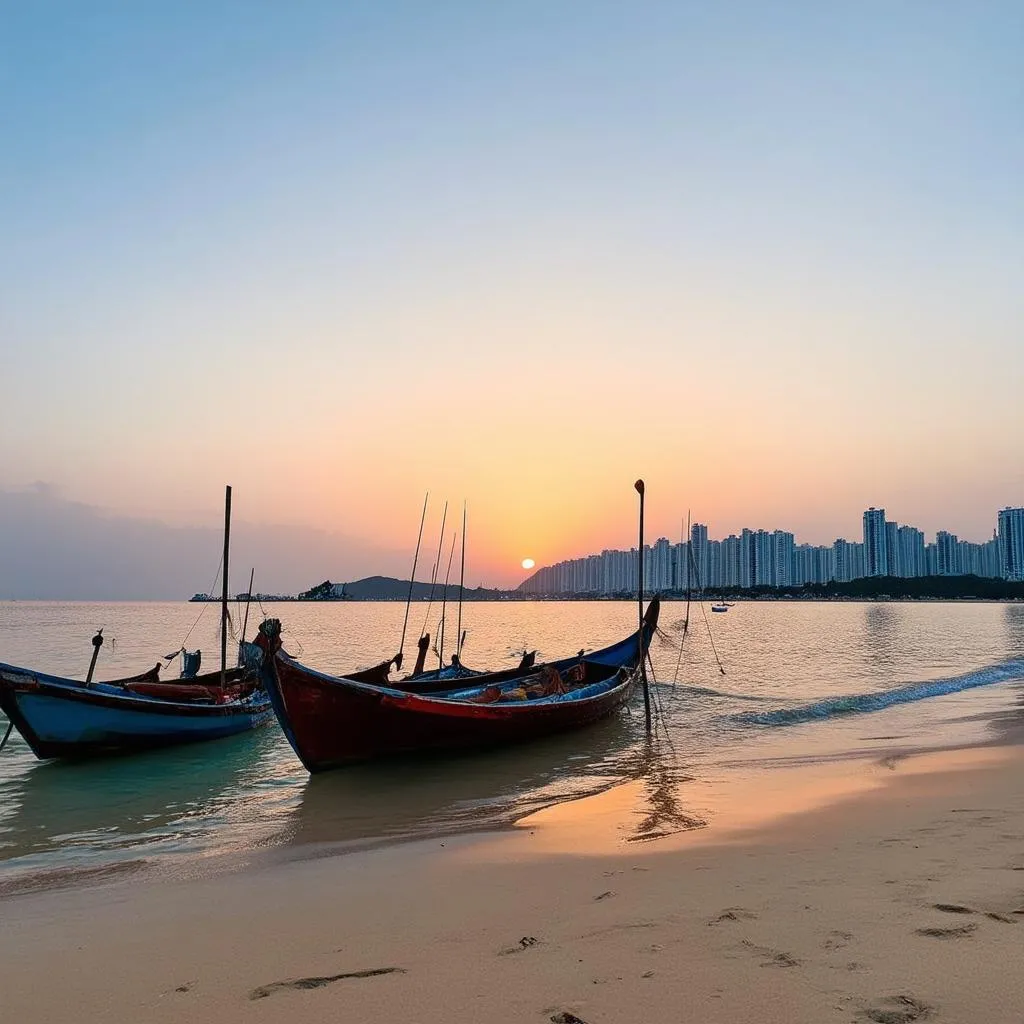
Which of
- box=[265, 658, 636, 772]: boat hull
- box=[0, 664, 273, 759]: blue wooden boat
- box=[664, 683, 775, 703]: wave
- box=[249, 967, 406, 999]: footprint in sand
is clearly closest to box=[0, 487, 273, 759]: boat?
box=[0, 664, 273, 759]: blue wooden boat

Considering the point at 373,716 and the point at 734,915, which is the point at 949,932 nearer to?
the point at 734,915

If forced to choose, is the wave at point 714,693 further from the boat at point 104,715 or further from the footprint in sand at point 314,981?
the footprint in sand at point 314,981

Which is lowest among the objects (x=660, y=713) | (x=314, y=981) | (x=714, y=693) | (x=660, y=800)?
(x=714, y=693)

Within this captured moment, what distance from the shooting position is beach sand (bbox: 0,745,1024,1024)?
3.59 metres

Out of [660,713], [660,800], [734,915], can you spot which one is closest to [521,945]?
[734,915]

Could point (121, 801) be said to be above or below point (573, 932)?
below

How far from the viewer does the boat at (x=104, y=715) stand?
47.3 feet

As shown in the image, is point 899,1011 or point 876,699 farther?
point 876,699

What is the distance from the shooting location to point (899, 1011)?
329cm

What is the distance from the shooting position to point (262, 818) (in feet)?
37.0

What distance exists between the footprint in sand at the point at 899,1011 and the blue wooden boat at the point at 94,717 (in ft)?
48.6

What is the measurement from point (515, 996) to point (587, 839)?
14.3ft

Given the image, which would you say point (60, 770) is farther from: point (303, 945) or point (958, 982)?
point (958, 982)

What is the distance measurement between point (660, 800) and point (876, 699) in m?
17.8
